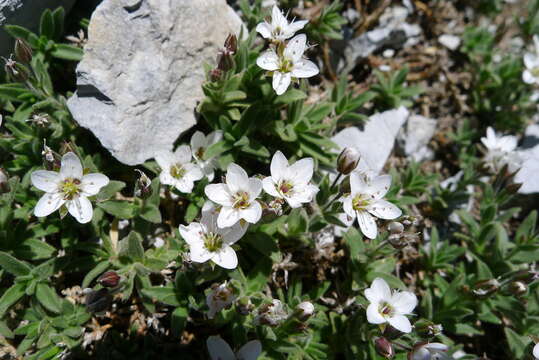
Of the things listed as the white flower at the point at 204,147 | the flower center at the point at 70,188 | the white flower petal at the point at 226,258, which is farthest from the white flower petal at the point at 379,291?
the flower center at the point at 70,188

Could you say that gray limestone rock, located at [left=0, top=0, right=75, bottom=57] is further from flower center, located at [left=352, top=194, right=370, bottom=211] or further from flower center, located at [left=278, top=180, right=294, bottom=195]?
flower center, located at [left=352, top=194, right=370, bottom=211]

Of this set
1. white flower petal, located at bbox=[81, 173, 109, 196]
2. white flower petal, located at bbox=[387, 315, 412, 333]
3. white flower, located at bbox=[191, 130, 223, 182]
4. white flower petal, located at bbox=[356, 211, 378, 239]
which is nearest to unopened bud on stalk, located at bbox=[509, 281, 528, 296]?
white flower petal, located at bbox=[387, 315, 412, 333]

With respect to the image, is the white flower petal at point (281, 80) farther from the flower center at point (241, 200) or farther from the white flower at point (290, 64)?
the flower center at point (241, 200)

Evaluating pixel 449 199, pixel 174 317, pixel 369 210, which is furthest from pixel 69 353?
pixel 449 199

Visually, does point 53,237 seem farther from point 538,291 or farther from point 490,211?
point 538,291

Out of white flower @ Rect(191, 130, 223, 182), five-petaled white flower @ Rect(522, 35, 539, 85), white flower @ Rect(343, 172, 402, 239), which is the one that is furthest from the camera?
five-petaled white flower @ Rect(522, 35, 539, 85)

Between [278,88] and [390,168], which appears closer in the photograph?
[278,88]
